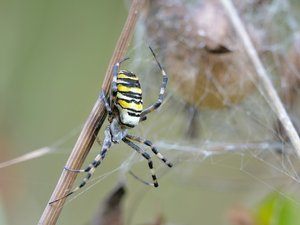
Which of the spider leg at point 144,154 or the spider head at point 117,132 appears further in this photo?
the spider leg at point 144,154

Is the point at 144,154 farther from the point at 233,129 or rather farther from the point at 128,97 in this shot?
the point at 233,129

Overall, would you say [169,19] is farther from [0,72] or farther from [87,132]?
[0,72]

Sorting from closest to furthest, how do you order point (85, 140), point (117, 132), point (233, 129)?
1. point (85, 140)
2. point (117, 132)
3. point (233, 129)

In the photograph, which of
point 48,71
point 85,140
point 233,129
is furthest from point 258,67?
point 48,71

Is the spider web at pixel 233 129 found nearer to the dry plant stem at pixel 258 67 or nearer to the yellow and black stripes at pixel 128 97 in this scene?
the dry plant stem at pixel 258 67

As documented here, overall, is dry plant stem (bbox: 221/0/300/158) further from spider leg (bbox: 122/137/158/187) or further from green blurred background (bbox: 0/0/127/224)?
green blurred background (bbox: 0/0/127/224)

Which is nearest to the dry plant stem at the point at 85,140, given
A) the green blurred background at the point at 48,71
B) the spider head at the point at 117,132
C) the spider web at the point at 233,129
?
the spider head at the point at 117,132

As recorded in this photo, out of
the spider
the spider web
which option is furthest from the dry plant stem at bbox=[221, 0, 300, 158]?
the spider
